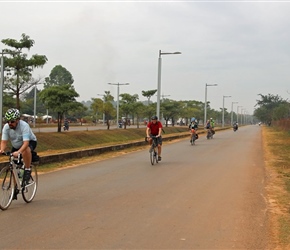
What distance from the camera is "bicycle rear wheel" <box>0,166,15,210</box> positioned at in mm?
6973

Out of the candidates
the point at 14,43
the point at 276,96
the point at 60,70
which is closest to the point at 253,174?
the point at 14,43

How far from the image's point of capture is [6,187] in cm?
711

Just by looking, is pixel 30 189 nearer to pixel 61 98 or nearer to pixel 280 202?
pixel 280 202

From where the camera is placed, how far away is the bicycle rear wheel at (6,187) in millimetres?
6973

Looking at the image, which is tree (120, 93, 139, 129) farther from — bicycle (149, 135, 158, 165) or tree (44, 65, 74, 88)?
tree (44, 65, 74, 88)

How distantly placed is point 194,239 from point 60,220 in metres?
2.07

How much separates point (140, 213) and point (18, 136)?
2.39 metres

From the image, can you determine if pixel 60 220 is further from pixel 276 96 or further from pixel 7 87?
pixel 276 96

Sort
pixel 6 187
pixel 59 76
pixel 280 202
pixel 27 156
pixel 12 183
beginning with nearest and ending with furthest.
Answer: pixel 6 187
pixel 12 183
pixel 27 156
pixel 280 202
pixel 59 76

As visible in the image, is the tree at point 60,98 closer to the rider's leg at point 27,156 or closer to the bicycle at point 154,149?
the bicycle at point 154,149

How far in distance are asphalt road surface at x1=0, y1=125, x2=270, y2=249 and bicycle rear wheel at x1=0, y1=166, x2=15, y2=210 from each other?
0.15 m

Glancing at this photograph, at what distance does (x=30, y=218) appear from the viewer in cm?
648

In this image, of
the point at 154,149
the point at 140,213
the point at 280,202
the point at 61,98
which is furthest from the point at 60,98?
the point at 140,213

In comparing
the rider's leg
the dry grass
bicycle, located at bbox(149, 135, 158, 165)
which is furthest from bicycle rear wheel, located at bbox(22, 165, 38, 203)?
bicycle, located at bbox(149, 135, 158, 165)
